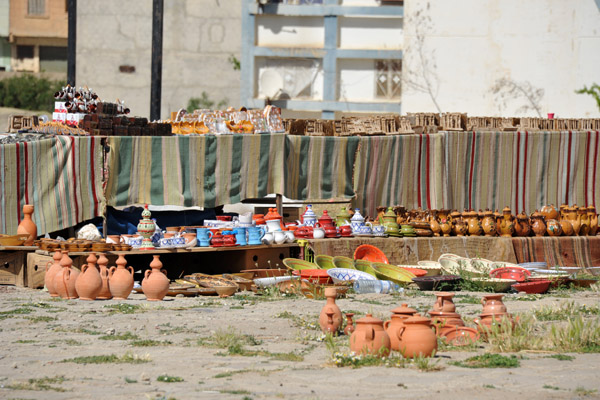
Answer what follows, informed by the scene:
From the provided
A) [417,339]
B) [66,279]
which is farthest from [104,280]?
[417,339]

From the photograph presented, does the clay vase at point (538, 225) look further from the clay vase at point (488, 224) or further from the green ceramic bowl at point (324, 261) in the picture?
the green ceramic bowl at point (324, 261)

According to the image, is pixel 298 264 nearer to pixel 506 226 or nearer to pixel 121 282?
pixel 121 282

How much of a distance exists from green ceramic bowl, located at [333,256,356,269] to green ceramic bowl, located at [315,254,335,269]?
17cm

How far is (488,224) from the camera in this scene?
14797 mm

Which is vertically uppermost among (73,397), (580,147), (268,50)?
(268,50)

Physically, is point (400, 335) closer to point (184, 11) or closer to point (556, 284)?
point (556, 284)

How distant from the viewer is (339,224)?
14555 mm

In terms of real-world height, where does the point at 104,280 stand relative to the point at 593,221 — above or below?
below

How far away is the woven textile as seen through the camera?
13102mm

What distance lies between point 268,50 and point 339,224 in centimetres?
1568

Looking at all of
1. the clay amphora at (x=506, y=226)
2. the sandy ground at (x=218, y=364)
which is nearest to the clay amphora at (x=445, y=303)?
the sandy ground at (x=218, y=364)

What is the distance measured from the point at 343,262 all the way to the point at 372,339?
5015 millimetres

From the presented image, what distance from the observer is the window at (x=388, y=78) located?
97.7 ft

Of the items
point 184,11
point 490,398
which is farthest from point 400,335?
point 184,11
